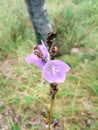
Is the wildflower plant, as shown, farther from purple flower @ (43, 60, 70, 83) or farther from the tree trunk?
the tree trunk

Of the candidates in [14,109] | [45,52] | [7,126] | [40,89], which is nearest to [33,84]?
[40,89]

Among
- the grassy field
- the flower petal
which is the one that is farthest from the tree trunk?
the flower petal

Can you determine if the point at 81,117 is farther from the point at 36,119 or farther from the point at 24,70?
the point at 24,70

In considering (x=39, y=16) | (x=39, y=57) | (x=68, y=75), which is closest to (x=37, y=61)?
(x=39, y=57)

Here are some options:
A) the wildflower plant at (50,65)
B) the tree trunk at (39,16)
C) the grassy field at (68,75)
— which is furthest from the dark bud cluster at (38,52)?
the tree trunk at (39,16)

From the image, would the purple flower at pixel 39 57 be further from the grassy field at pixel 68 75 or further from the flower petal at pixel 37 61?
the grassy field at pixel 68 75

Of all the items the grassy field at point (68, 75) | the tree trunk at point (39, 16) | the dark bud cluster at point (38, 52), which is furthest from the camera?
the tree trunk at point (39, 16)
